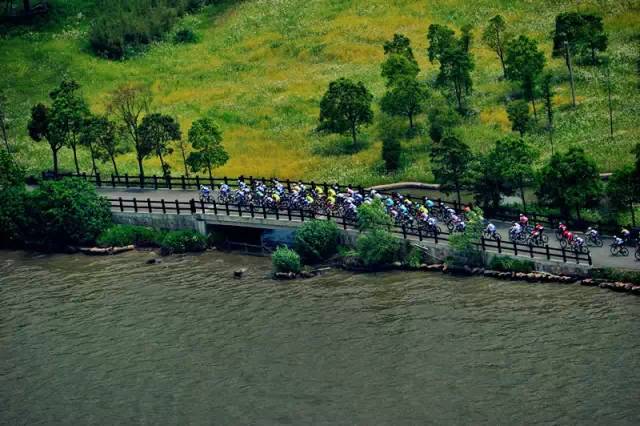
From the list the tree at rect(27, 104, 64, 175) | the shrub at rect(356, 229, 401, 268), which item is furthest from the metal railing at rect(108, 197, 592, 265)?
the tree at rect(27, 104, 64, 175)

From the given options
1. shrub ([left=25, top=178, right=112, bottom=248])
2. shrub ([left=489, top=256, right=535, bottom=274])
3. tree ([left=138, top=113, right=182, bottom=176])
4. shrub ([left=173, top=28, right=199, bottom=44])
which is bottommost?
shrub ([left=489, top=256, right=535, bottom=274])

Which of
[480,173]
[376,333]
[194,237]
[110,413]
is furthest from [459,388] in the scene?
[194,237]

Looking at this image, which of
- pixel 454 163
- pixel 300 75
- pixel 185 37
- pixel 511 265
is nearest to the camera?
pixel 511 265

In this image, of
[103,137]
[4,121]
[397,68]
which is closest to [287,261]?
[103,137]

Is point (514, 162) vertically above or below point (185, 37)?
below

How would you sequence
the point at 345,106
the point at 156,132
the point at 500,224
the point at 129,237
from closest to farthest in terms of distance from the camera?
1. the point at 500,224
2. the point at 129,237
3. the point at 156,132
4. the point at 345,106

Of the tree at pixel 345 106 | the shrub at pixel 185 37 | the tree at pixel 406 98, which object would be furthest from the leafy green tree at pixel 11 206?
the shrub at pixel 185 37

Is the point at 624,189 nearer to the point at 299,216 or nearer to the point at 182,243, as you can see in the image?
the point at 299,216

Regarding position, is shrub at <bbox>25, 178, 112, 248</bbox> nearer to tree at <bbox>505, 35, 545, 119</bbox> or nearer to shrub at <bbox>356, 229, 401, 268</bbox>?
shrub at <bbox>356, 229, 401, 268</bbox>
